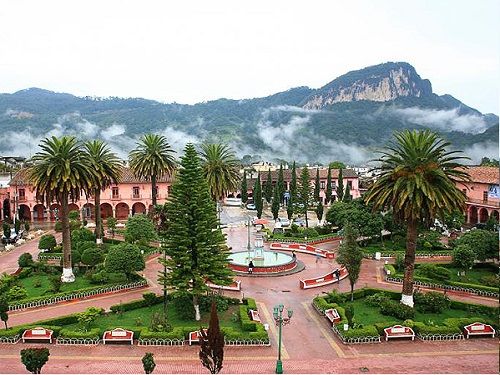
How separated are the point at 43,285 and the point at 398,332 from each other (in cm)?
2195

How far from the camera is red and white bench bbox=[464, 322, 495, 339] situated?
894 inches

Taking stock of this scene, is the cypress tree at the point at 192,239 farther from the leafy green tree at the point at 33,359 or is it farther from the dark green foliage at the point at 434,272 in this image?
the dark green foliage at the point at 434,272

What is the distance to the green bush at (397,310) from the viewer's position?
81.1ft

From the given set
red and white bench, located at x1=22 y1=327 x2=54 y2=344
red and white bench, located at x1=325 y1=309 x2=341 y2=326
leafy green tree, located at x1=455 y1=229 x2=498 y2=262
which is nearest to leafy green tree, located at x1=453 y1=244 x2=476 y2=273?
leafy green tree, located at x1=455 y1=229 x2=498 y2=262

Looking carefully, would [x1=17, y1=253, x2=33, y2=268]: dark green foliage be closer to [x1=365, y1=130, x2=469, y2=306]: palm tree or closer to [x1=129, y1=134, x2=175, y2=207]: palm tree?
[x1=129, y1=134, x2=175, y2=207]: palm tree

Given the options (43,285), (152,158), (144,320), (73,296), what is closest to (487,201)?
(152,158)

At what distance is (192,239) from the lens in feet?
81.8

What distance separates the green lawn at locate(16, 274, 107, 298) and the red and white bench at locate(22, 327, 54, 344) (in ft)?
21.7

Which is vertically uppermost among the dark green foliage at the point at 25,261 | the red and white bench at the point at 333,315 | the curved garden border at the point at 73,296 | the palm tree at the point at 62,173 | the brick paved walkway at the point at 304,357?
the palm tree at the point at 62,173

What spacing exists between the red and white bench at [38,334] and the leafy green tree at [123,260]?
24.3ft

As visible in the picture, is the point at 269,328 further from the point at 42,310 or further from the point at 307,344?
the point at 42,310

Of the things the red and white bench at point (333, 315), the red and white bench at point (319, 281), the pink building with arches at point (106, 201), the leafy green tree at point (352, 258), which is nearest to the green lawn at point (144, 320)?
the red and white bench at point (333, 315)

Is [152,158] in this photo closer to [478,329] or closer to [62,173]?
[62,173]

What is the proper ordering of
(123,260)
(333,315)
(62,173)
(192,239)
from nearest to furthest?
1. (333,315)
2. (192,239)
3. (123,260)
4. (62,173)
